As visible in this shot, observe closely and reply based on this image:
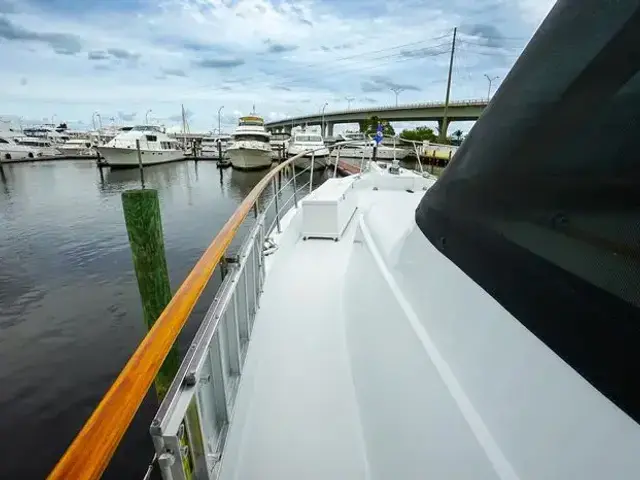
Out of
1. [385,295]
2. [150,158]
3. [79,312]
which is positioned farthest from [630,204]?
[150,158]

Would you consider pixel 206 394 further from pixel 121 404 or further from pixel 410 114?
pixel 410 114

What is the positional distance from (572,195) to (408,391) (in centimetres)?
86

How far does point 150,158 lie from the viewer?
1293 inches

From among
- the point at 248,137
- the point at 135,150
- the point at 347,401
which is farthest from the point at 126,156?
the point at 347,401

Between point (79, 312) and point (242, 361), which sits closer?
point (242, 361)

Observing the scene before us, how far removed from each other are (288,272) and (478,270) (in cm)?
229

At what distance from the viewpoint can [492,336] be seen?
0.98 meters

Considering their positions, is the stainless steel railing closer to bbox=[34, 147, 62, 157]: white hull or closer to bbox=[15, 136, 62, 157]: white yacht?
bbox=[15, 136, 62, 157]: white yacht

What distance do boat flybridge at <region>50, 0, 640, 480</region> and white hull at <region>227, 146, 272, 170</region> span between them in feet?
100

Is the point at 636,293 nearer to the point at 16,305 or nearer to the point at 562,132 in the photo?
the point at 562,132

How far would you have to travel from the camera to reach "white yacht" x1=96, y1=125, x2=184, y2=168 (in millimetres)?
31123

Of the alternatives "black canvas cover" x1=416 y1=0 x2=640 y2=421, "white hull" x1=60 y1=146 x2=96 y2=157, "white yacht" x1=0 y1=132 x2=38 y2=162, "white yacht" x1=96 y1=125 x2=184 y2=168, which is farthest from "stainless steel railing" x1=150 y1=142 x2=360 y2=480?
"white hull" x1=60 y1=146 x2=96 y2=157

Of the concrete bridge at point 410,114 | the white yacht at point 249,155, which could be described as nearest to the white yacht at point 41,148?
the white yacht at point 249,155

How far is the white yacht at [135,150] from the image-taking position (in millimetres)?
31123
